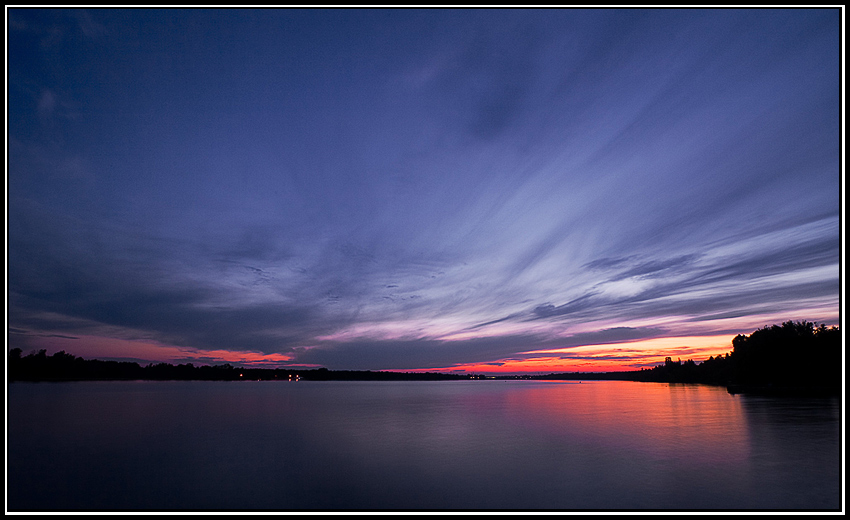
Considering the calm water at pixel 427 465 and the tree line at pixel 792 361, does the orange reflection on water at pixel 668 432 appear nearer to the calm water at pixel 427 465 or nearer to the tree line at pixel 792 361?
the calm water at pixel 427 465

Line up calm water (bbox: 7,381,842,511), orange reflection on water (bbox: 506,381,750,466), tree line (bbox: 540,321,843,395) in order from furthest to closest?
1. tree line (bbox: 540,321,843,395)
2. orange reflection on water (bbox: 506,381,750,466)
3. calm water (bbox: 7,381,842,511)

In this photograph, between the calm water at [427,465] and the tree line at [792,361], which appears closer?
the calm water at [427,465]

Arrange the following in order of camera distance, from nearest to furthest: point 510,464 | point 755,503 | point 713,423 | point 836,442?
1. point 755,503
2. point 510,464
3. point 836,442
4. point 713,423

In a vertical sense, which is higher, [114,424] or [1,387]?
[1,387]

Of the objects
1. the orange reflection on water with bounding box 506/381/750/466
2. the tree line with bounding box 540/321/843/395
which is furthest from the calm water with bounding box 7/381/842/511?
the tree line with bounding box 540/321/843/395

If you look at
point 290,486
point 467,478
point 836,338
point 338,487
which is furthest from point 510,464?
point 836,338

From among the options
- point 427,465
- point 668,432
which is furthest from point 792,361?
point 427,465

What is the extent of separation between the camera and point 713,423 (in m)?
36.1

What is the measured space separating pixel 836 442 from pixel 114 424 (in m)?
54.8

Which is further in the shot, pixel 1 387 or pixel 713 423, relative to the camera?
pixel 713 423

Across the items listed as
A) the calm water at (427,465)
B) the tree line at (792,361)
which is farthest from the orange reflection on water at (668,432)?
the tree line at (792,361)

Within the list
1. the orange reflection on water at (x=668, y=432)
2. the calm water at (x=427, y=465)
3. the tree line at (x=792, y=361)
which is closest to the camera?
the calm water at (x=427, y=465)

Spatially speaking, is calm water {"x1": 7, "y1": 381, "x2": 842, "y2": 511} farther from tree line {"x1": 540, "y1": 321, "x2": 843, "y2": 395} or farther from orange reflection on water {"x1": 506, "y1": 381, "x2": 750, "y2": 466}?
tree line {"x1": 540, "y1": 321, "x2": 843, "y2": 395}

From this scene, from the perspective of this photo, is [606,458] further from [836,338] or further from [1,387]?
[836,338]
